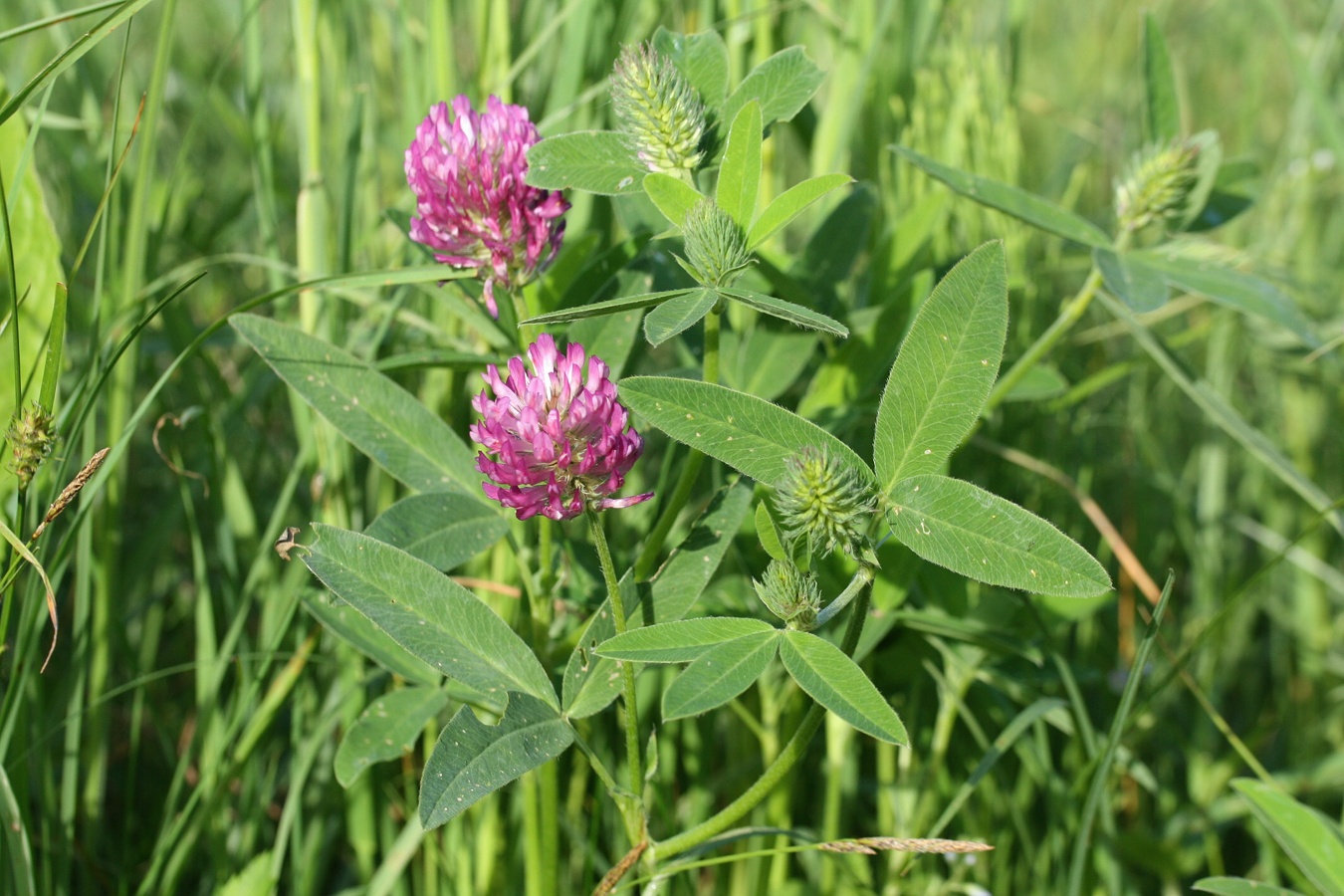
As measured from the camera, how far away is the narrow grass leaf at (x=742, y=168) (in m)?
0.90

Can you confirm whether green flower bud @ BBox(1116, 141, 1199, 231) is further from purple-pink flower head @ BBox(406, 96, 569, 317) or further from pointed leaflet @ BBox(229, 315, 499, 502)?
pointed leaflet @ BBox(229, 315, 499, 502)

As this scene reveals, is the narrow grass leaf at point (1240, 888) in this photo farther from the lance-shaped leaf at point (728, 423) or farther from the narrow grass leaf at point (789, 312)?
the narrow grass leaf at point (789, 312)

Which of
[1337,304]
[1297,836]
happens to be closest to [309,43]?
[1297,836]

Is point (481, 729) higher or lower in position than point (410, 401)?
lower

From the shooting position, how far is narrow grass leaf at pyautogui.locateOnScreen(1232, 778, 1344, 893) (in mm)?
1030

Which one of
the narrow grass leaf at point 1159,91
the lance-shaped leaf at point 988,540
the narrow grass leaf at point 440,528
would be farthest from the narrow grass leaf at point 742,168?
the narrow grass leaf at point 1159,91

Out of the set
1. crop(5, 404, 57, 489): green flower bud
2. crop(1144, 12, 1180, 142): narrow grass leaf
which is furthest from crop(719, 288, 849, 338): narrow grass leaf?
crop(1144, 12, 1180, 142): narrow grass leaf

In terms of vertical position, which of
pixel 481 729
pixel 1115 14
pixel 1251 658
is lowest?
pixel 1251 658

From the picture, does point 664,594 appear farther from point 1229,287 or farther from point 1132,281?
point 1229,287

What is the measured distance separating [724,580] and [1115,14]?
327cm

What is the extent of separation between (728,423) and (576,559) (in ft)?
1.05

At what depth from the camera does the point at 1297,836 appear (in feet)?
3.47

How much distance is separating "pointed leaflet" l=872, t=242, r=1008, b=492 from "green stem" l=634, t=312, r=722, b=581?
15 centimetres

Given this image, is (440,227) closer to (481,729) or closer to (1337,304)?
(481,729)
